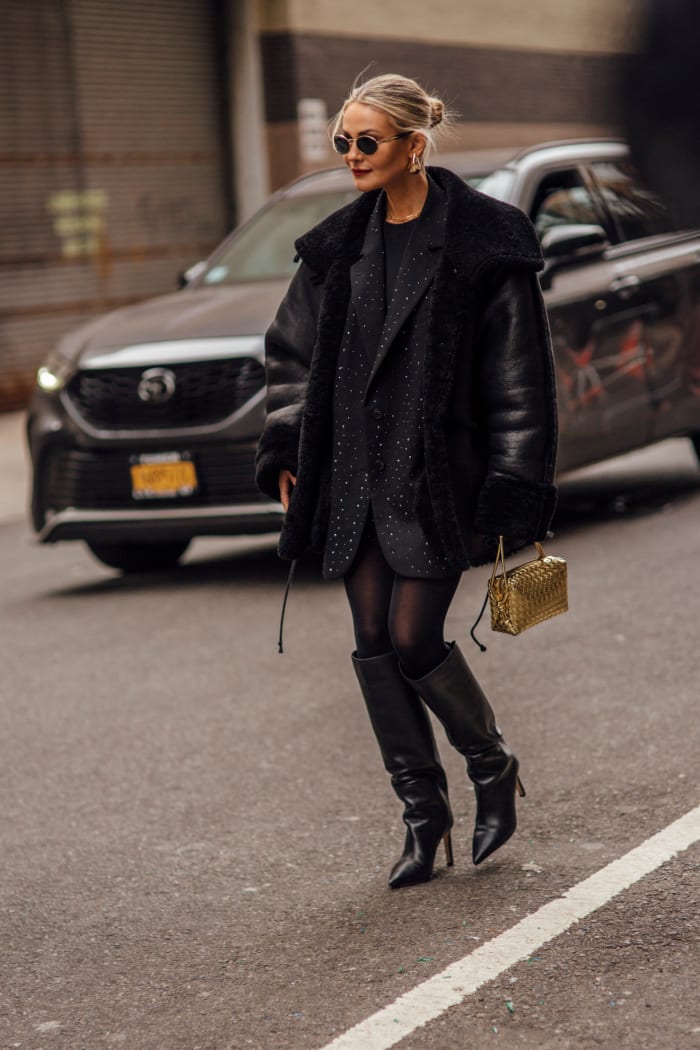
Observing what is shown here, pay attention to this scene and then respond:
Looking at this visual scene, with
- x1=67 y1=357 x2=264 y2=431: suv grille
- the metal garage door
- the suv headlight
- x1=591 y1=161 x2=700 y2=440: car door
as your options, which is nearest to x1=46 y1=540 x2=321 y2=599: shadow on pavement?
x1=67 y1=357 x2=264 y2=431: suv grille

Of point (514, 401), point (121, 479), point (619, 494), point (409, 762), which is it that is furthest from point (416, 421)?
point (619, 494)

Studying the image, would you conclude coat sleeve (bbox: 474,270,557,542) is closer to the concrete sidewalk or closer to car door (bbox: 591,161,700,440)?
car door (bbox: 591,161,700,440)

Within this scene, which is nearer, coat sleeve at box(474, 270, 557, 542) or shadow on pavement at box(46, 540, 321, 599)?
coat sleeve at box(474, 270, 557, 542)

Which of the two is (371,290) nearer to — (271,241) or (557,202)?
(557,202)

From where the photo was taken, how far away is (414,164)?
137 inches

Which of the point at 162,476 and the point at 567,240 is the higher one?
the point at 567,240

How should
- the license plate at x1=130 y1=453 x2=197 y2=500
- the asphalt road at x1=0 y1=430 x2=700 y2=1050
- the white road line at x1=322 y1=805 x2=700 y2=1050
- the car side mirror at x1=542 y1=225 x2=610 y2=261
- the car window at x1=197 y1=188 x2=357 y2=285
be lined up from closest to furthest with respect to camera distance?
the white road line at x1=322 y1=805 x2=700 y2=1050 < the asphalt road at x1=0 y1=430 x2=700 y2=1050 < the license plate at x1=130 y1=453 x2=197 y2=500 < the car side mirror at x1=542 y1=225 x2=610 y2=261 < the car window at x1=197 y1=188 x2=357 y2=285

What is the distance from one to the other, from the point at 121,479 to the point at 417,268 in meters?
4.25

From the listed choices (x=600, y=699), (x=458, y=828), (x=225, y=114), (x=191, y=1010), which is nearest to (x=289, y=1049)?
(x=191, y=1010)

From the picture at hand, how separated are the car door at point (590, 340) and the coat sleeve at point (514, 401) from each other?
168 inches

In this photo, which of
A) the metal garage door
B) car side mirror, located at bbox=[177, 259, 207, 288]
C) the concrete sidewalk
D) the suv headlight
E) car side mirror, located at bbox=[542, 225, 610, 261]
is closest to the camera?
car side mirror, located at bbox=[542, 225, 610, 261]

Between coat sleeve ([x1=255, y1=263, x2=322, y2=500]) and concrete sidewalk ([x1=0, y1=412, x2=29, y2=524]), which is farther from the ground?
coat sleeve ([x1=255, y1=263, x2=322, y2=500])

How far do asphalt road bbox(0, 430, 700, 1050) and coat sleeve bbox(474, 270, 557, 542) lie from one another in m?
0.84

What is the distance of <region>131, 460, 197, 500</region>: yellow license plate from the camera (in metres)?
7.41
